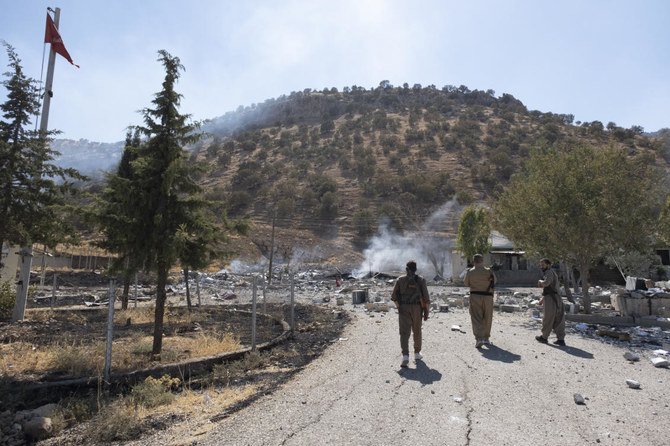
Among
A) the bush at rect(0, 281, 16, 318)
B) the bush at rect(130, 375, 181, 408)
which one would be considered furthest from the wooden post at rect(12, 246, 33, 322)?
the bush at rect(130, 375, 181, 408)

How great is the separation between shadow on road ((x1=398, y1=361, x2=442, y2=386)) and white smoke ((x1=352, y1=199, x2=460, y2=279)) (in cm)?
3113

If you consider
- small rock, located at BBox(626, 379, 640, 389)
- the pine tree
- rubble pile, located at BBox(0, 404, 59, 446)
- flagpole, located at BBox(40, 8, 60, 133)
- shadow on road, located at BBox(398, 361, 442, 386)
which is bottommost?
rubble pile, located at BBox(0, 404, 59, 446)

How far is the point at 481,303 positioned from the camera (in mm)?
8898

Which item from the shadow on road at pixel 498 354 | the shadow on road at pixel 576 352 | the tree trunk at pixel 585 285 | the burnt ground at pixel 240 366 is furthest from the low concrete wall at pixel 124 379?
the tree trunk at pixel 585 285

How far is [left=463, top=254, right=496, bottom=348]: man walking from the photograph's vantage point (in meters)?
8.87

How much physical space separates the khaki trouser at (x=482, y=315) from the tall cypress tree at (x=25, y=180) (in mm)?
8330

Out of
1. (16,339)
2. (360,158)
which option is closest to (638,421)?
(16,339)

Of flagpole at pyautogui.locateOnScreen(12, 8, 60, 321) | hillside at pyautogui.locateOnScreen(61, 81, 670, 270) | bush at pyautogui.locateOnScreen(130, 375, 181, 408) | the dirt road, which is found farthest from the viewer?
hillside at pyautogui.locateOnScreen(61, 81, 670, 270)

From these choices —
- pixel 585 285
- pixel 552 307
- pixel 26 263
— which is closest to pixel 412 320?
pixel 552 307

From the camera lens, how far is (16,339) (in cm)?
1002

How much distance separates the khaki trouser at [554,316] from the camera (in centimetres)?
939

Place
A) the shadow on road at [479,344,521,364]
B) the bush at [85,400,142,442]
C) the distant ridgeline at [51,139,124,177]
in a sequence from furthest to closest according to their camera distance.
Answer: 1. the distant ridgeline at [51,139,124,177]
2. the shadow on road at [479,344,521,364]
3. the bush at [85,400,142,442]

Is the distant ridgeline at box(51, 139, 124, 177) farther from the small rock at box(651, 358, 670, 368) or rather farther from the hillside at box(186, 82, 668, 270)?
the small rock at box(651, 358, 670, 368)

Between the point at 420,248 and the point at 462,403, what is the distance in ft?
143
